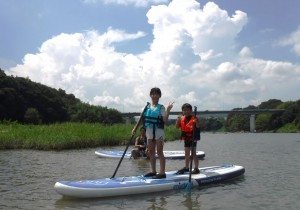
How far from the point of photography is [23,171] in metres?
11.6

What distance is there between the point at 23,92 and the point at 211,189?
55278mm

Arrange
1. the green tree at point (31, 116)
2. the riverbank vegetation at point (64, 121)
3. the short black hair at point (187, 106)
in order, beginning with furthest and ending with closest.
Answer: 1. the green tree at point (31, 116)
2. the riverbank vegetation at point (64, 121)
3. the short black hair at point (187, 106)

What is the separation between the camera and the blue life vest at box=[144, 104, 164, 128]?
8320 mm

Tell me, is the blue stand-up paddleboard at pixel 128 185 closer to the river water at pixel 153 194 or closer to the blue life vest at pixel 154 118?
the river water at pixel 153 194

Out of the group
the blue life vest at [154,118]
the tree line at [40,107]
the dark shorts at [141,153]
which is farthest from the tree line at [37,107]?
the blue life vest at [154,118]

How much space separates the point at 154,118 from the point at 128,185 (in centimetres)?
158

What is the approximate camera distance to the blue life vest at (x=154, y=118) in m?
8.32

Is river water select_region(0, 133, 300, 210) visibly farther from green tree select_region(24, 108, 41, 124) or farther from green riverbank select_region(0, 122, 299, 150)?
green tree select_region(24, 108, 41, 124)

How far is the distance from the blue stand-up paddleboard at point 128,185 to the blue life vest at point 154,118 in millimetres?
1268

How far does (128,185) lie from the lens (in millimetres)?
7891

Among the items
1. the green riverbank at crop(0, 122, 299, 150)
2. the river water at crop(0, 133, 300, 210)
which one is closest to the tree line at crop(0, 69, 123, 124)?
the green riverbank at crop(0, 122, 299, 150)

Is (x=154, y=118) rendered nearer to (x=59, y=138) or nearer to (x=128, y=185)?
(x=128, y=185)

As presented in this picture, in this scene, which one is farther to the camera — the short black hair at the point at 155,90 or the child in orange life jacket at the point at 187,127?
the child in orange life jacket at the point at 187,127

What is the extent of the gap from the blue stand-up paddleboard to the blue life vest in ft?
4.16
